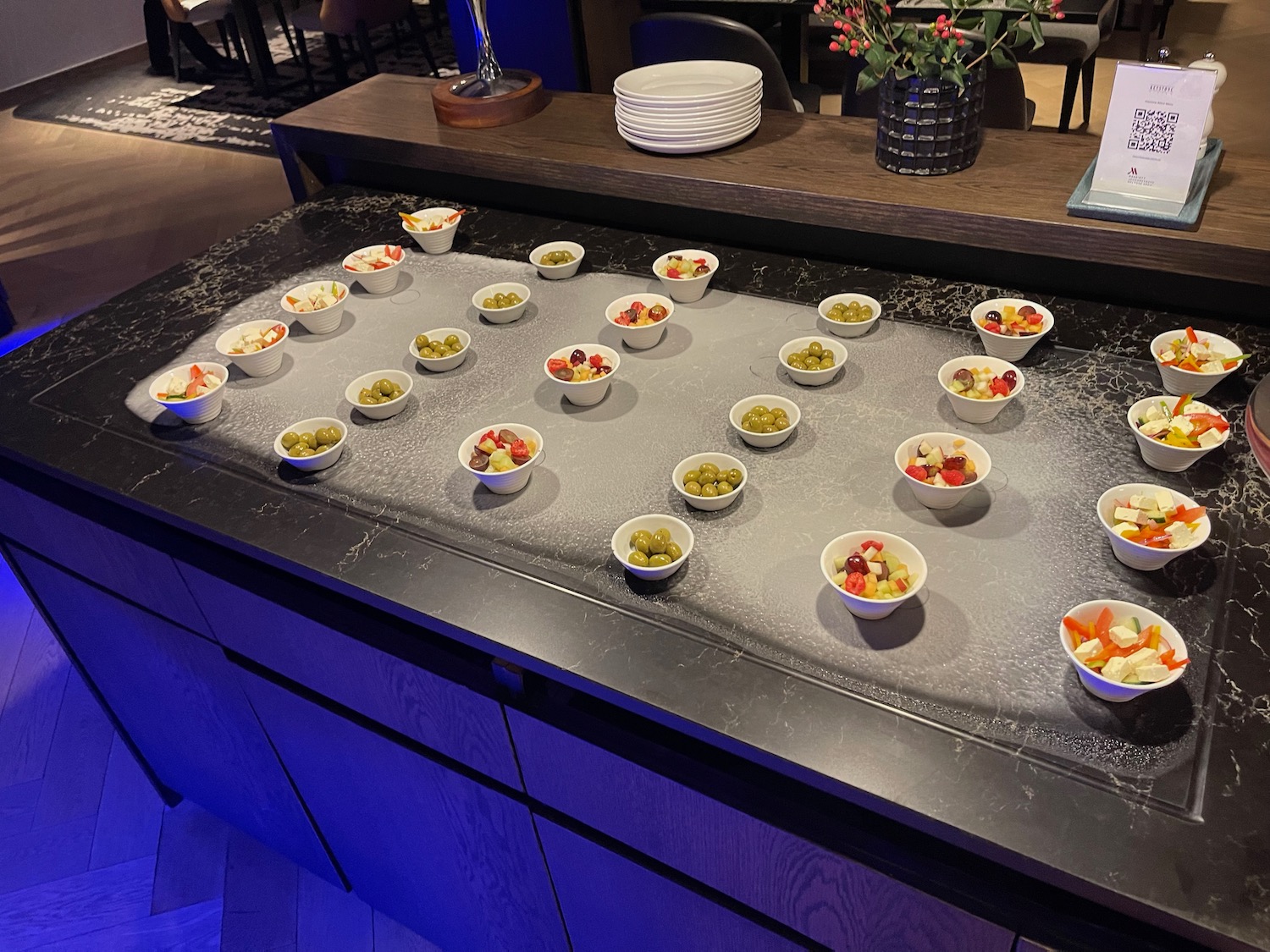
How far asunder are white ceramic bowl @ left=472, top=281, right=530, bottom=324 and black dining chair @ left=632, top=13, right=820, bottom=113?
139 cm

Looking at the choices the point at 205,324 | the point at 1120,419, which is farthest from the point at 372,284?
the point at 1120,419

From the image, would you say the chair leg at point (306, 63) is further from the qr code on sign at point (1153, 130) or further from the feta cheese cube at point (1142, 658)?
the feta cheese cube at point (1142, 658)

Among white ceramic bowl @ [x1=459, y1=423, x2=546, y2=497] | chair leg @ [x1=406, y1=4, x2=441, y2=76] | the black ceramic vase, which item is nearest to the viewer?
white ceramic bowl @ [x1=459, y1=423, x2=546, y2=497]

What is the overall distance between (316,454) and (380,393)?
0.52ft

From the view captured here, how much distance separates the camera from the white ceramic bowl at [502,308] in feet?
5.20

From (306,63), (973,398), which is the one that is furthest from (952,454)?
(306,63)

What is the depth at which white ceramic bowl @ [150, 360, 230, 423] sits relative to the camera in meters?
1.41

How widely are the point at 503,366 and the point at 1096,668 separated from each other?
3.15 feet

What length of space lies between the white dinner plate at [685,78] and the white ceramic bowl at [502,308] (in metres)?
0.42

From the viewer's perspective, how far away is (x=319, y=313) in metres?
1.60

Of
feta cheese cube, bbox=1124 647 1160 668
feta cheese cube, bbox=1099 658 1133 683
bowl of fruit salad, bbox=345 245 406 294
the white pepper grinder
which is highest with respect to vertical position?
the white pepper grinder

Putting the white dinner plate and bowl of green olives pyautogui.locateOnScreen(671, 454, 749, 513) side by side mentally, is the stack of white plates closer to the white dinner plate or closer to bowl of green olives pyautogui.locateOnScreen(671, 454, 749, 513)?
the white dinner plate

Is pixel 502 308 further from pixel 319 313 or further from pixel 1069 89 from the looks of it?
pixel 1069 89

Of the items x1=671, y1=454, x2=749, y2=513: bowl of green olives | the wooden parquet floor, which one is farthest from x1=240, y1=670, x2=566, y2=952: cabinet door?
x1=671, y1=454, x2=749, y2=513: bowl of green olives
